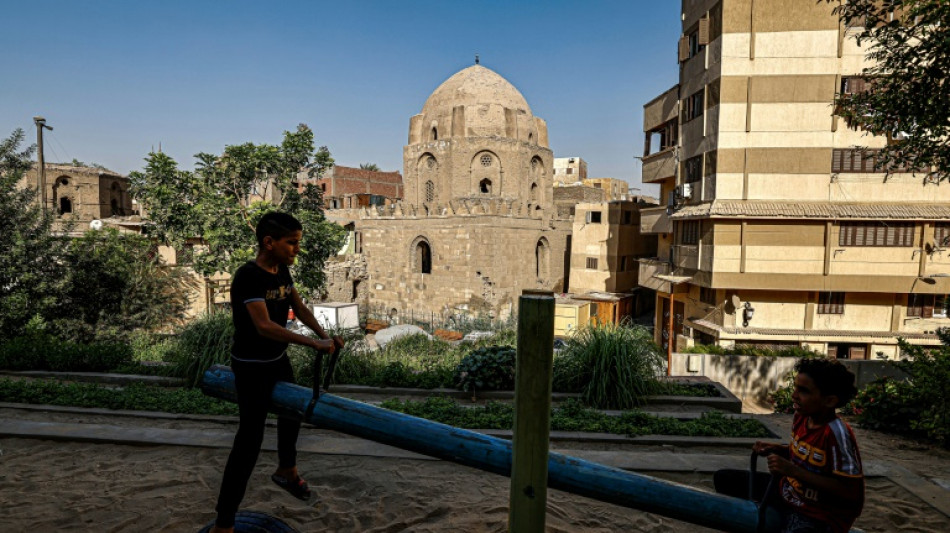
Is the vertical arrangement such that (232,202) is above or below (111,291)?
above

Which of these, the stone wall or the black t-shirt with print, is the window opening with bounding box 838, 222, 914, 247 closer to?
the stone wall

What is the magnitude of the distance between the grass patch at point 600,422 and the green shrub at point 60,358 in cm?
655

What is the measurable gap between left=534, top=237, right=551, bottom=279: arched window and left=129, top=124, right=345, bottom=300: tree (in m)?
15.6

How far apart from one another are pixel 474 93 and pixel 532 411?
33.0m

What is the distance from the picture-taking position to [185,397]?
7.43 metres

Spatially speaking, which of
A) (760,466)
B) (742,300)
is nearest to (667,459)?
(760,466)

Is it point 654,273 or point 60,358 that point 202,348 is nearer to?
point 60,358

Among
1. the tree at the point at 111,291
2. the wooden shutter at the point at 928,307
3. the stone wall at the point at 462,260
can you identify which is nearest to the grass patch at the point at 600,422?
the tree at the point at 111,291

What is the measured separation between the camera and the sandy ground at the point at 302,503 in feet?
13.0

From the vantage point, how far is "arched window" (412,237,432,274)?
31906mm

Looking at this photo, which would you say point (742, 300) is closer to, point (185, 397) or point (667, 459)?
point (667, 459)

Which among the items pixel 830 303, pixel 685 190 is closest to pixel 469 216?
pixel 685 190

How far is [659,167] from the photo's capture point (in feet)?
73.0

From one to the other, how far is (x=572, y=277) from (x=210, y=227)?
2045 centimetres
